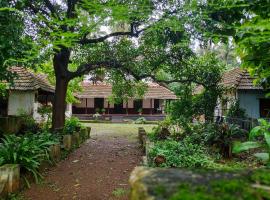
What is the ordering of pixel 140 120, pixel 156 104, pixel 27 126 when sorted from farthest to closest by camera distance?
pixel 156 104 < pixel 140 120 < pixel 27 126

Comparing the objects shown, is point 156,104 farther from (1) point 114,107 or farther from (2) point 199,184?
(2) point 199,184

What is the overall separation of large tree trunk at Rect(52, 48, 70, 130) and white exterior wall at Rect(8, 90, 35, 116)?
22.9ft

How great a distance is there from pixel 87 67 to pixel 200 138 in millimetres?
5591

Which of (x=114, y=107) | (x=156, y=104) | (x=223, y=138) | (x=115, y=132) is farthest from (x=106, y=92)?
(x=223, y=138)

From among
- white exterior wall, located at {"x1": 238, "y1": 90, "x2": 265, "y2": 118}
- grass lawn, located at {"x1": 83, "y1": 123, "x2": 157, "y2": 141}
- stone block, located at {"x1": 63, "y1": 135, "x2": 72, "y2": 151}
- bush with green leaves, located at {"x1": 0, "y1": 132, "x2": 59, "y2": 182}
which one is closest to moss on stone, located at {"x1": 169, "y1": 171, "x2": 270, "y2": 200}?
bush with green leaves, located at {"x1": 0, "y1": 132, "x2": 59, "y2": 182}

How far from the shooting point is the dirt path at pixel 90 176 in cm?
721

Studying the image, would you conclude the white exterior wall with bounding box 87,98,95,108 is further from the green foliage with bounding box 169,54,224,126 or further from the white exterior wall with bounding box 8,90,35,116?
the green foliage with bounding box 169,54,224,126

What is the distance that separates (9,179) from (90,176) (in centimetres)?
261

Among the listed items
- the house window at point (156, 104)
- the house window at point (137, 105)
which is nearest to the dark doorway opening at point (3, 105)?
the house window at point (137, 105)

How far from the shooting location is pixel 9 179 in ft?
22.0

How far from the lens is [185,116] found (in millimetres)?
14898

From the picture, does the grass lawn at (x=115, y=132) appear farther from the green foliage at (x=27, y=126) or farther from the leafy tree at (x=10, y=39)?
the leafy tree at (x=10, y=39)

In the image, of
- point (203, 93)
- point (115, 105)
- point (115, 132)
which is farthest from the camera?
point (115, 105)

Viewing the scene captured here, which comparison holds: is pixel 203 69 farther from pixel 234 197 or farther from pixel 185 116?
pixel 234 197
